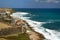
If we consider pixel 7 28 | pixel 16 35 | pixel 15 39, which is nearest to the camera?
pixel 15 39

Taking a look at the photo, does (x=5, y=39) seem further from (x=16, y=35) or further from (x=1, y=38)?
(x=16, y=35)

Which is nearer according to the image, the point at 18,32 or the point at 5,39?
the point at 5,39

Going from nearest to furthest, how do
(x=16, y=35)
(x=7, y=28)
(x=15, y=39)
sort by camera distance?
(x=15, y=39) < (x=16, y=35) < (x=7, y=28)

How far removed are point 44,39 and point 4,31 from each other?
696cm

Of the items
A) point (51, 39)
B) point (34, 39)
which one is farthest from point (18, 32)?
point (51, 39)

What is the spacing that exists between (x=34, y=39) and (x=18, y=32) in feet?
11.7

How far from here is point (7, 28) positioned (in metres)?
32.8

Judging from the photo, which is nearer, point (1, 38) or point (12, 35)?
point (1, 38)

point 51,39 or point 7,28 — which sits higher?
point 7,28

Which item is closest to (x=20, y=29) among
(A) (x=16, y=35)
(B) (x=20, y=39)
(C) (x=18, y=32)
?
(C) (x=18, y=32)

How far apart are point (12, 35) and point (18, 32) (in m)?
2.10

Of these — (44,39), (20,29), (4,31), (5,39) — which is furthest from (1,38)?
(44,39)

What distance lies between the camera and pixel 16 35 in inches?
1210

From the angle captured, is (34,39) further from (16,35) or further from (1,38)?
(1,38)
